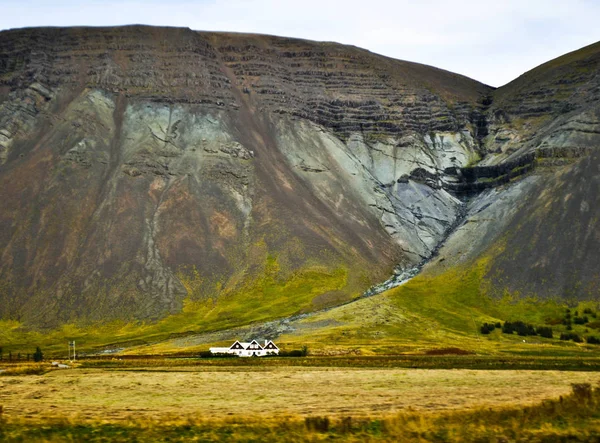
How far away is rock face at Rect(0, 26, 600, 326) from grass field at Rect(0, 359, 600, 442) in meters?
95.0

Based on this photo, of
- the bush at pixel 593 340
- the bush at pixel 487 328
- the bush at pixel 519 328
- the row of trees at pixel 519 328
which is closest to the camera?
the bush at pixel 593 340

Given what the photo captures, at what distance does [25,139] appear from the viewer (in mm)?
181125

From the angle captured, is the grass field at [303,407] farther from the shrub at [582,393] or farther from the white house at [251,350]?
the white house at [251,350]

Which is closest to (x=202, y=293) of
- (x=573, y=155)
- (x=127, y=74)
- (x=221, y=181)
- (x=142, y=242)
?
(x=142, y=242)

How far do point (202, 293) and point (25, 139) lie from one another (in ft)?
205

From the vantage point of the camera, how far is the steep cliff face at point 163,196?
14975 cm

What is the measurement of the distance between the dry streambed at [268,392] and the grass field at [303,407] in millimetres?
61

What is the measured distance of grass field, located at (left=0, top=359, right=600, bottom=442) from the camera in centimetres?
2819

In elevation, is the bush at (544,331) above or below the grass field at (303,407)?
below

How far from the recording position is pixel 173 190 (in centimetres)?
16950

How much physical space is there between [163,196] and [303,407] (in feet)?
447

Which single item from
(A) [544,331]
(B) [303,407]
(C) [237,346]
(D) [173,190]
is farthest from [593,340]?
(D) [173,190]

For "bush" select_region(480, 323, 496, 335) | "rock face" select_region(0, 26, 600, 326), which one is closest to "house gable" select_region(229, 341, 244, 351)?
"bush" select_region(480, 323, 496, 335)

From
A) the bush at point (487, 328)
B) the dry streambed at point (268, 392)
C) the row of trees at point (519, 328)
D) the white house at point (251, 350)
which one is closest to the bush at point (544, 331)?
the row of trees at point (519, 328)
